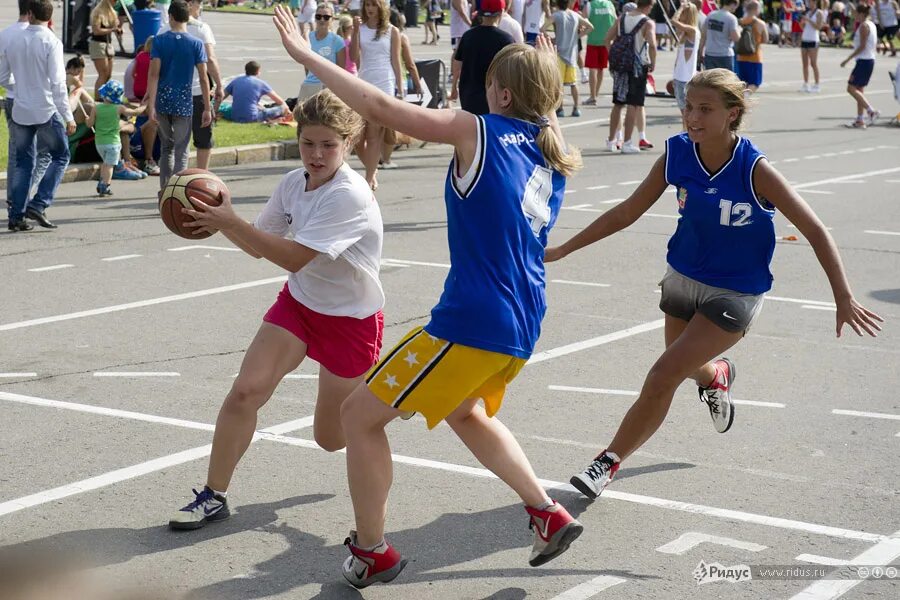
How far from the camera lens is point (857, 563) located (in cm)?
500

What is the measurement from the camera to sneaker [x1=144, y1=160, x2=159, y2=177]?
1577 cm

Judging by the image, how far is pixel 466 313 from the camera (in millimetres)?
4461

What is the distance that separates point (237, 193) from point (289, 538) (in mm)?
10141

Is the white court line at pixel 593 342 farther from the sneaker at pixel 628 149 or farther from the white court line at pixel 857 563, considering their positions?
the sneaker at pixel 628 149

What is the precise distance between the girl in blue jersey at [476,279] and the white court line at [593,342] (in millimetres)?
3309

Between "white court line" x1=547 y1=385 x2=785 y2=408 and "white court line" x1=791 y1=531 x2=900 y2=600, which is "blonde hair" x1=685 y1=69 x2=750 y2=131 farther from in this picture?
"white court line" x1=547 y1=385 x2=785 y2=408

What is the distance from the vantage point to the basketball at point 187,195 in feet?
15.8

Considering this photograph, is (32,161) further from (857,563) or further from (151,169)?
(857,563)

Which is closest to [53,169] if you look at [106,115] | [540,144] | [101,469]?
[106,115]

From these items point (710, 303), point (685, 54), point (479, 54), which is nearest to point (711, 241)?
point (710, 303)

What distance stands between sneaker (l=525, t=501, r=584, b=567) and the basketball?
1590 mm

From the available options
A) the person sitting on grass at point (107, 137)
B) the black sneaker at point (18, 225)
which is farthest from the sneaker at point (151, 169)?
the black sneaker at point (18, 225)

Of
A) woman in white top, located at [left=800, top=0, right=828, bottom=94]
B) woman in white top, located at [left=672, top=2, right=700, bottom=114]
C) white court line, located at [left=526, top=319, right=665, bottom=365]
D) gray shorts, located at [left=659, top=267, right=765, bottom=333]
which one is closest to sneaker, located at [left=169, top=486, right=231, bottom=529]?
gray shorts, located at [left=659, top=267, right=765, bottom=333]

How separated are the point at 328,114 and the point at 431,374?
3.91 feet
